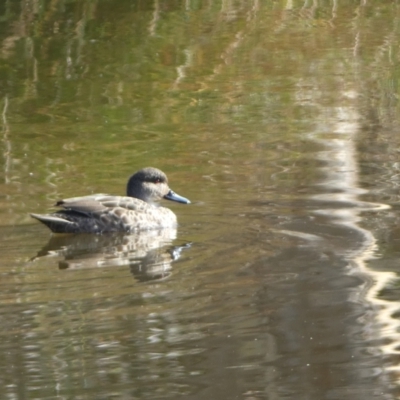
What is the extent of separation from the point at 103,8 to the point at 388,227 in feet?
33.9

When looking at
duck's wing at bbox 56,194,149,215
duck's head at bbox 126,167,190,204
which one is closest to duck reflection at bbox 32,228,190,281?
duck's wing at bbox 56,194,149,215

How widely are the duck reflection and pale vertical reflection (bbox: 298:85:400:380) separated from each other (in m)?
1.22

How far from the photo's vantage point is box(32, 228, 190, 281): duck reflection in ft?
26.8

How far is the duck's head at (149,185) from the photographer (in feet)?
33.3

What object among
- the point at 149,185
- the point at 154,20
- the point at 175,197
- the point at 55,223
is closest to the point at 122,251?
the point at 55,223

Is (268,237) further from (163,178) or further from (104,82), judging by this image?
(104,82)

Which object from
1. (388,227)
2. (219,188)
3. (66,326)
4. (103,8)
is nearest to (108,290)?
(66,326)

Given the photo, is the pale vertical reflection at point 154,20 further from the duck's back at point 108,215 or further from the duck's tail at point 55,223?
the duck's tail at point 55,223

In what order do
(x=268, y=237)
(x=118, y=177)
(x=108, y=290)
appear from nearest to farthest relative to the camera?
(x=108, y=290)
(x=268, y=237)
(x=118, y=177)

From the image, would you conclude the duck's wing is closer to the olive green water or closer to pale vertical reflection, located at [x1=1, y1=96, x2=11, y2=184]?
the olive green water

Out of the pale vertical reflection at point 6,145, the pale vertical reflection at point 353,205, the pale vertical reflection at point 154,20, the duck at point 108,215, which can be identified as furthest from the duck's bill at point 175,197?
the pale vertical reflection at point 154,20

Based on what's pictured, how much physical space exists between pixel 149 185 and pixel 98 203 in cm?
73

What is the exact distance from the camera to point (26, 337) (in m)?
6.65

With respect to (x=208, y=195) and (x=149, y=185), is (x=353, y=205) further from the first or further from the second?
(x=149, y=185)
